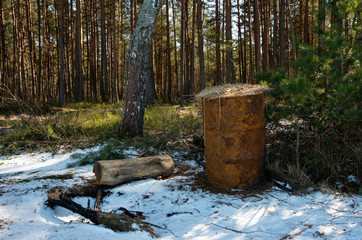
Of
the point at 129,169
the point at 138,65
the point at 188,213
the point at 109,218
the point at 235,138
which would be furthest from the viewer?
the point at 138,65

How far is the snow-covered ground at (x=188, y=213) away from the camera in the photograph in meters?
2.32

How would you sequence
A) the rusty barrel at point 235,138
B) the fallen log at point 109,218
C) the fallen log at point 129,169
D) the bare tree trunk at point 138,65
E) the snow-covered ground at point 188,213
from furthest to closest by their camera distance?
the bare tree trunk at point 138,65 → the fallen log at point 129,169 → the rusty barrel at point 235,138 → the fallen log at point 109,218 → the snow-covered ground at point 188,213

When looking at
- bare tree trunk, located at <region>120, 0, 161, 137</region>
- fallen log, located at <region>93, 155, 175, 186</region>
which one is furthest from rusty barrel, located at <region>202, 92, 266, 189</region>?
bare tree trunk, located at <region>120, 0, 161, 137</region>

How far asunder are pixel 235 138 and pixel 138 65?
130 inches

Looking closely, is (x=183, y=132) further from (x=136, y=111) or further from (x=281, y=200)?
(x=281, y=200)

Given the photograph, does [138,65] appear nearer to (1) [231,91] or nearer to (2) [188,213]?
(1) [231,91]

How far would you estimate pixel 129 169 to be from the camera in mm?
3598

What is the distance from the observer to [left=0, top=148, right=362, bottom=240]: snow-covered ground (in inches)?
91.4

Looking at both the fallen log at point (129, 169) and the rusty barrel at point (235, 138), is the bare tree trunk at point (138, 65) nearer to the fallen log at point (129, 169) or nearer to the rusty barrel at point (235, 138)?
the fallen log at point (129, 169)

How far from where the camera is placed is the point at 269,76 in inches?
161

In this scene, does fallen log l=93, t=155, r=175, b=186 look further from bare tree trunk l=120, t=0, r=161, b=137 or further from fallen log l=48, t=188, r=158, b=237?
bare tree trunk l=120, t=0, r=161, b=137

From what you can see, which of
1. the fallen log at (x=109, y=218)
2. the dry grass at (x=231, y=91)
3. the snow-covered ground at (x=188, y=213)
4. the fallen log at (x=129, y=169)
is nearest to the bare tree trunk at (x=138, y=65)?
the fallen log at (x=129, y=169)

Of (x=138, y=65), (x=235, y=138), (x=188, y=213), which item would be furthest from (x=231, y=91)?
(x=138, y=65)

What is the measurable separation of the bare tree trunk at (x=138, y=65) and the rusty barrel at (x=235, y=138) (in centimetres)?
273
